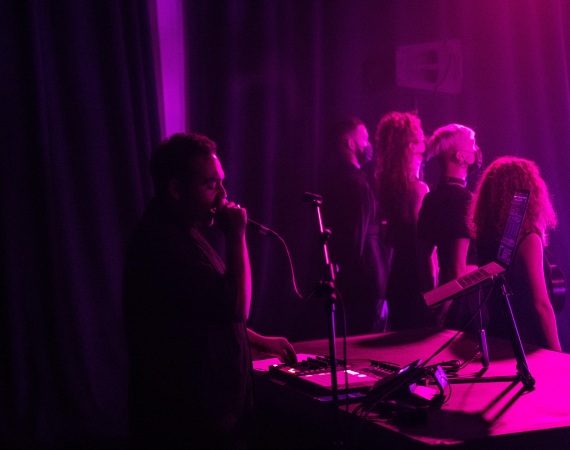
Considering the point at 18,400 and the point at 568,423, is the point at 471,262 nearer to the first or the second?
the point at 568,423

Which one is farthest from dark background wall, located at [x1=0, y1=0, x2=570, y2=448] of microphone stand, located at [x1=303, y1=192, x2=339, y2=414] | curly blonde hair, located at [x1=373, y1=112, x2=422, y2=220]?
microphone stand, located at [x1=303, y1=192, x2=339, y2=414]

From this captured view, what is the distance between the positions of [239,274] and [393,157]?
2.06m

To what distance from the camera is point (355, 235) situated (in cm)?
331

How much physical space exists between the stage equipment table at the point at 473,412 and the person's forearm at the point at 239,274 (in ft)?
0.86

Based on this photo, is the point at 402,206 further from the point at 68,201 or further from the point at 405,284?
the point at 68,201

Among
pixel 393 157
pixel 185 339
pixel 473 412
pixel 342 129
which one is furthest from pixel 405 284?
pixel 185 339

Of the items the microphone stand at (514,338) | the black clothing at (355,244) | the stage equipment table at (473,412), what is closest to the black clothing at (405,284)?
the black clothing at (355,244)

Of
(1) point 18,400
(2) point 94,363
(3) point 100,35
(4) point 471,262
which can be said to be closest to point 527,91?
(4) point 471,262

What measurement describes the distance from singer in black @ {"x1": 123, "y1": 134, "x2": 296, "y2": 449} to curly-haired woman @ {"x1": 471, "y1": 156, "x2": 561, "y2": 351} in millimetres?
1208

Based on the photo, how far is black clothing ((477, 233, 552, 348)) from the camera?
2146 mm

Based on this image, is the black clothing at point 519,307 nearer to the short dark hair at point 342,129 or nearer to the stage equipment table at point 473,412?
the stage equipment table at point 473,412

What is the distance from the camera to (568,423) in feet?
3.65

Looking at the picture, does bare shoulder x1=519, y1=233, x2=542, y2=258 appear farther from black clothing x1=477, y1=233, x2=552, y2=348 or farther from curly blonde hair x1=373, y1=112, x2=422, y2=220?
curly blonde hair x1=373, y1=112, x2=422, y2=220

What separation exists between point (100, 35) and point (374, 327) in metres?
2.34
